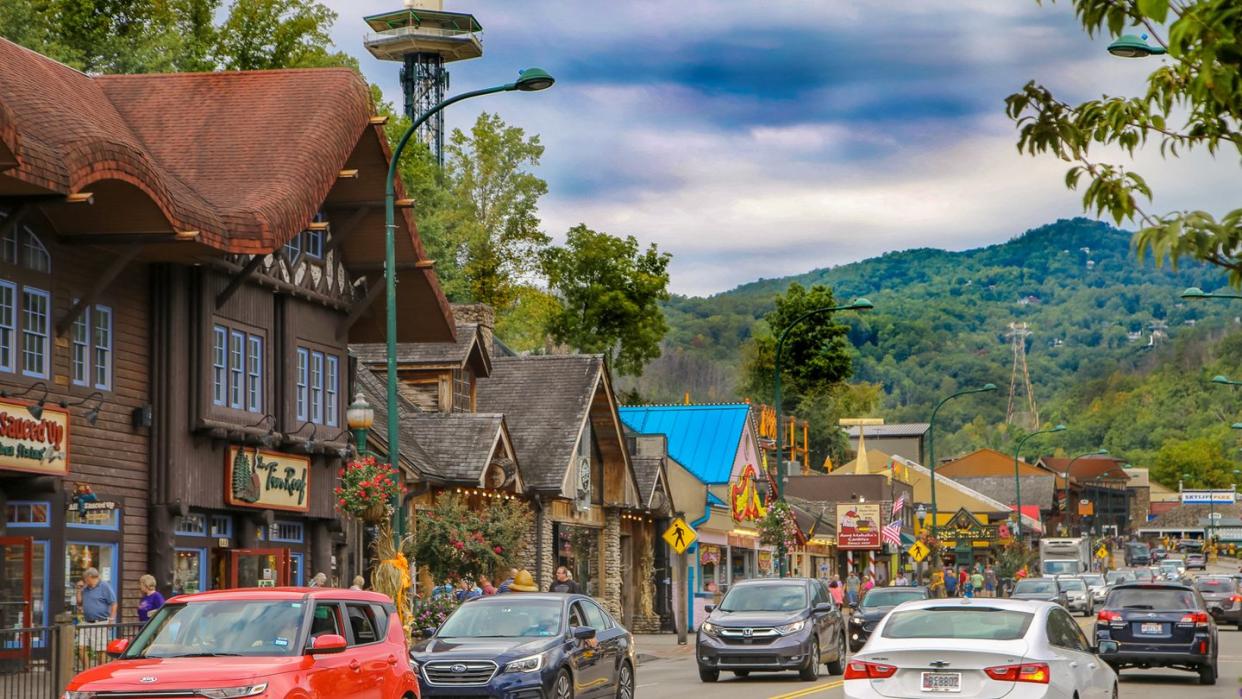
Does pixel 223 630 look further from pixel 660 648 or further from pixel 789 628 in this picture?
pixel 660 648

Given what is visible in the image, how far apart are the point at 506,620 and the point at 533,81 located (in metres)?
7.65

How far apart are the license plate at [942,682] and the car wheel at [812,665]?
44.8ft

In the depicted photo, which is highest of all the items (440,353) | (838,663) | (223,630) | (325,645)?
(440,353)

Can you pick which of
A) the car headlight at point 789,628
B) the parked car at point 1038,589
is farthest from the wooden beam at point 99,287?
the parked car at point 1038,589

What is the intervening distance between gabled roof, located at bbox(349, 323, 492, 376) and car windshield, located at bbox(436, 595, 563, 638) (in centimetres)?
2122

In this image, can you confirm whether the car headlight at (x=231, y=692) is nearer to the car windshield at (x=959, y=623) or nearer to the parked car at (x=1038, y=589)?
the car windshield at (x=959, y=623)

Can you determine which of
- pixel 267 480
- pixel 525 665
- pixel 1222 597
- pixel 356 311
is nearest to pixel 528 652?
pixel 525 665

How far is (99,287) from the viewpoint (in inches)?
1006

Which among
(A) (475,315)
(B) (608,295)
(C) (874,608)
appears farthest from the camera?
(B) (608,295)

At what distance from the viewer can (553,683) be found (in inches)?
754

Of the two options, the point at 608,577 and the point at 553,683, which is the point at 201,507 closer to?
the point at 553,683

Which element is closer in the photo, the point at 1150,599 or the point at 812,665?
the point at 812,665

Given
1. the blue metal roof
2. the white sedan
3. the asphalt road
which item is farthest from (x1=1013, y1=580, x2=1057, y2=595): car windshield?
the white sedan

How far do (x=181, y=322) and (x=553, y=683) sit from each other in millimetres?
11726
